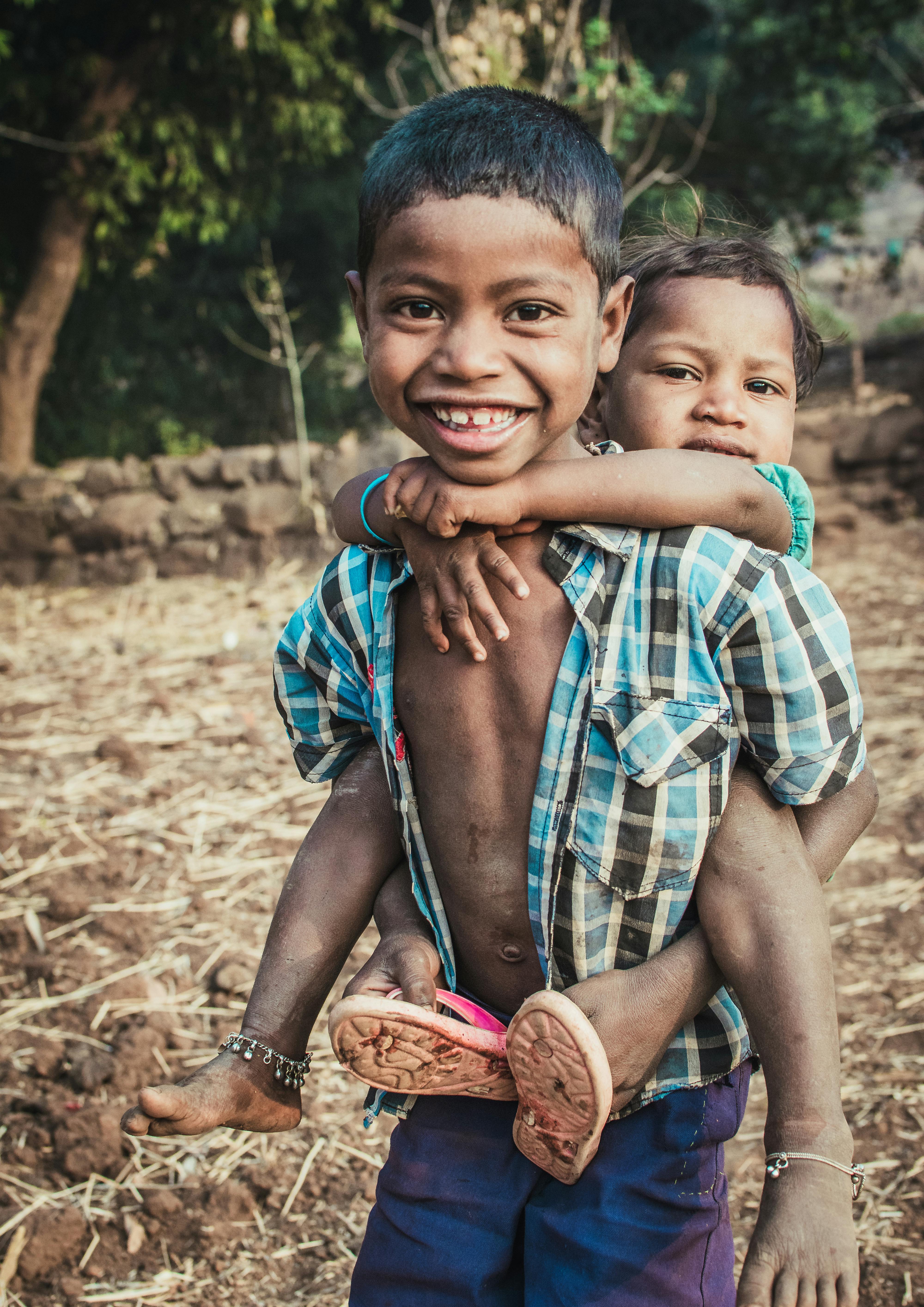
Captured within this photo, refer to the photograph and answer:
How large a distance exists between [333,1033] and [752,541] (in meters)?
0.84

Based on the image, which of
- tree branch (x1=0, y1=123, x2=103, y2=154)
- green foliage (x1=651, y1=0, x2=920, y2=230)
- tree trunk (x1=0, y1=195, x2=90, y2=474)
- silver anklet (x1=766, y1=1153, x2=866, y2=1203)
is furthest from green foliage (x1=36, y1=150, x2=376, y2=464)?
silver anklet (x1=766, y1=1153, x2=866, y2=1203)

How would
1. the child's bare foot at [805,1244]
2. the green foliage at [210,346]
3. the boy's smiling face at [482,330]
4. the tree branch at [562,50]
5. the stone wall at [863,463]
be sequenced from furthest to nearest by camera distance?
the green foliage at [210,346] < the stone wall at [863,463] < the tree branch at [562,50] < the boy's smiling face at [482,330] < the child's bare foot at [805,1244]

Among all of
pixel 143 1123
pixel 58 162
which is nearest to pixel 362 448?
pixel 58 162

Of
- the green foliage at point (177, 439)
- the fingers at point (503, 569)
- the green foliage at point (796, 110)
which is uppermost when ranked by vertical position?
the green foliage at point (796, 110)

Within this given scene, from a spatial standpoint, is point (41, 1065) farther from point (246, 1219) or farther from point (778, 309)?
point (778, 309)

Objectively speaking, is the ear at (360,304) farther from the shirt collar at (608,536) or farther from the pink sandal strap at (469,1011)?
the pink sandal strap at (469,1011)

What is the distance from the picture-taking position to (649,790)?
136cm

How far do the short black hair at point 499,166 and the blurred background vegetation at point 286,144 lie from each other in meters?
0.97

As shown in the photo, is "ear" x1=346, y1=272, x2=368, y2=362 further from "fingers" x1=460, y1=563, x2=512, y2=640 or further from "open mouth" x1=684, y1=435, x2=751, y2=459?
"open mouth" x1=684, y1=435, x2=751, y2=459

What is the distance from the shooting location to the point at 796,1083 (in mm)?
1276

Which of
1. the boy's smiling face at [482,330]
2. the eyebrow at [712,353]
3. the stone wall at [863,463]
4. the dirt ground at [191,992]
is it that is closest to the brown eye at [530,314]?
the boy's smiling face at [482,330]

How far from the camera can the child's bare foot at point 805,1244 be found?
1.16 meters

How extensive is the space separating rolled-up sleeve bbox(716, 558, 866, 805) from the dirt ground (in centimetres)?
133

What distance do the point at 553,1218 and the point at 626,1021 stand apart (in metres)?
0.33
